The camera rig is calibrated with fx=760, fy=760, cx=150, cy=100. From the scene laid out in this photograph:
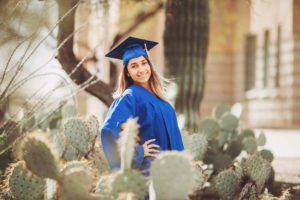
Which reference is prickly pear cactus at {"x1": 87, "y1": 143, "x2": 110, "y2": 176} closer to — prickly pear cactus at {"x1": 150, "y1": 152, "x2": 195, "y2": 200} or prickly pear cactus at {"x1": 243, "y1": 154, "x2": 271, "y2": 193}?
prickly pear cactus at {"x1": 243, "y1": 154, "x2": 271, "y2": 193}

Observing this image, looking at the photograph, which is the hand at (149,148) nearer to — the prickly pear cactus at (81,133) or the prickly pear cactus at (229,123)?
the prickly pear cactus at (81,133)

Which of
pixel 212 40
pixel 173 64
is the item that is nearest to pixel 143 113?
pixel 173 64

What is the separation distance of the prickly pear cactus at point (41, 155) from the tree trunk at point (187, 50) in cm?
502

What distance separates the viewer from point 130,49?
4.33 m

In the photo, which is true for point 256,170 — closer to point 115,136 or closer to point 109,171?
point 109,171

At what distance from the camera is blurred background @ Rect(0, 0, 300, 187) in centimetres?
682

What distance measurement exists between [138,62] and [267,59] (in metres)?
20.0

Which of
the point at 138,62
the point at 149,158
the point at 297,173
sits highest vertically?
the point at 138,62

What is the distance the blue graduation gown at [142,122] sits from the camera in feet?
13.1

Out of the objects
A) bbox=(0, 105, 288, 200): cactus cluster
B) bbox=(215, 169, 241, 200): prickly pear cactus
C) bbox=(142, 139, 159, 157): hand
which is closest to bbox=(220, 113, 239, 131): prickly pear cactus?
bbox=(0, 105, 288, 200): cactus cluster

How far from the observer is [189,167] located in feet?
10.3

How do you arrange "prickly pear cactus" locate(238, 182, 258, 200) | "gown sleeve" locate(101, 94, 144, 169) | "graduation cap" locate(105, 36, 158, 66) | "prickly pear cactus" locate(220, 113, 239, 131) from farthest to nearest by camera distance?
"prickly pear cactus" locate(220, 113, 239, 131) < "prickly pear cactus" locate(238, 182, 258, 200) < "graduation cap" locate(105, 36, 158, 66) < "gown sleeve" locate(101, 94, 144, 169)

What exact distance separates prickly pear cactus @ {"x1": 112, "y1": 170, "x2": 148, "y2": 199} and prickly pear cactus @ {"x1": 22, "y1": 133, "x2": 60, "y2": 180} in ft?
1.28

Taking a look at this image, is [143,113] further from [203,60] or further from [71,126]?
[203,60]
